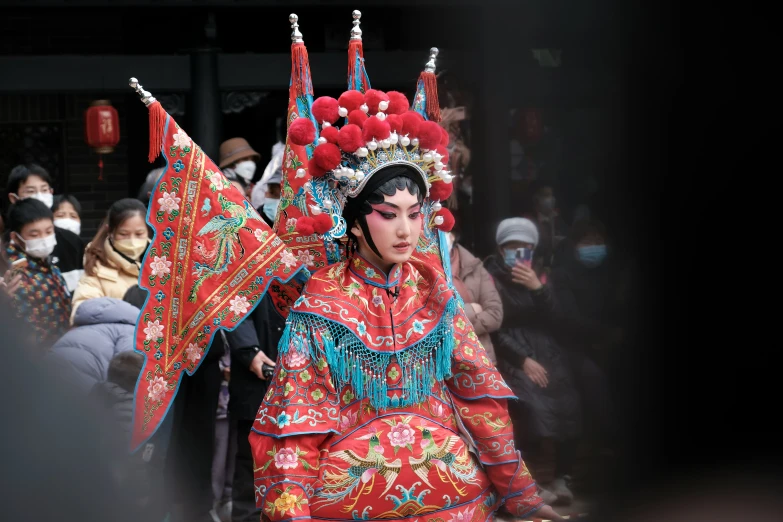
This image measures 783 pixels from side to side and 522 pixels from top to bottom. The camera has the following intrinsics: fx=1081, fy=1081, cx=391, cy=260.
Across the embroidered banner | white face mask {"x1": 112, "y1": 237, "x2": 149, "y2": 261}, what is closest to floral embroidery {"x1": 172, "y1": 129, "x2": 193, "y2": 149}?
the embroidered banner

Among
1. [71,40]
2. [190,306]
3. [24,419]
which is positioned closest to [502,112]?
[71,40]

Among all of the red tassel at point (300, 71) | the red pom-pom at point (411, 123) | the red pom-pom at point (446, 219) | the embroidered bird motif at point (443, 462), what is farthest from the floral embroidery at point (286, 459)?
the red tassel at point (300, 71)

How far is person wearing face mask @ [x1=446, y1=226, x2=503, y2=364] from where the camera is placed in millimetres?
4863

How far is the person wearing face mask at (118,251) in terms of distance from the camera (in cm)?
470

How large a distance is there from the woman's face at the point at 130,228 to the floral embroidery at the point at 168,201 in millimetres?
1650

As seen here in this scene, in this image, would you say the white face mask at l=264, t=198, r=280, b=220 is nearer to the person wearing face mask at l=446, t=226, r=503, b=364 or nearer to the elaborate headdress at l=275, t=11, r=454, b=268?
the person wearing face mask at l=446, t=226, r=503, b=364

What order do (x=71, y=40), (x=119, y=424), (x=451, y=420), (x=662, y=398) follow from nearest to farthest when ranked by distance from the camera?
(x=451, y=420) → (x=119, y=424) → (x=662, y=398) → (x=71, y=40)

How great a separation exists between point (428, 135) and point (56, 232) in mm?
2796

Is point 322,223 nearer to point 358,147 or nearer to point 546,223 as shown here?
point 358,147

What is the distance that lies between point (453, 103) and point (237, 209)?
2.89 m

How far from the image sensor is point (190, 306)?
125 inches

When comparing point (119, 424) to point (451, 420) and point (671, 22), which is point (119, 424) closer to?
point (451, 420)

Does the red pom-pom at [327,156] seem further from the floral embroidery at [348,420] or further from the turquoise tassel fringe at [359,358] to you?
the floral embroidery at [348,420]

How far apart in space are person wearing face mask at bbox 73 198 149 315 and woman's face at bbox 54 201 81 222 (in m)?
0.92
